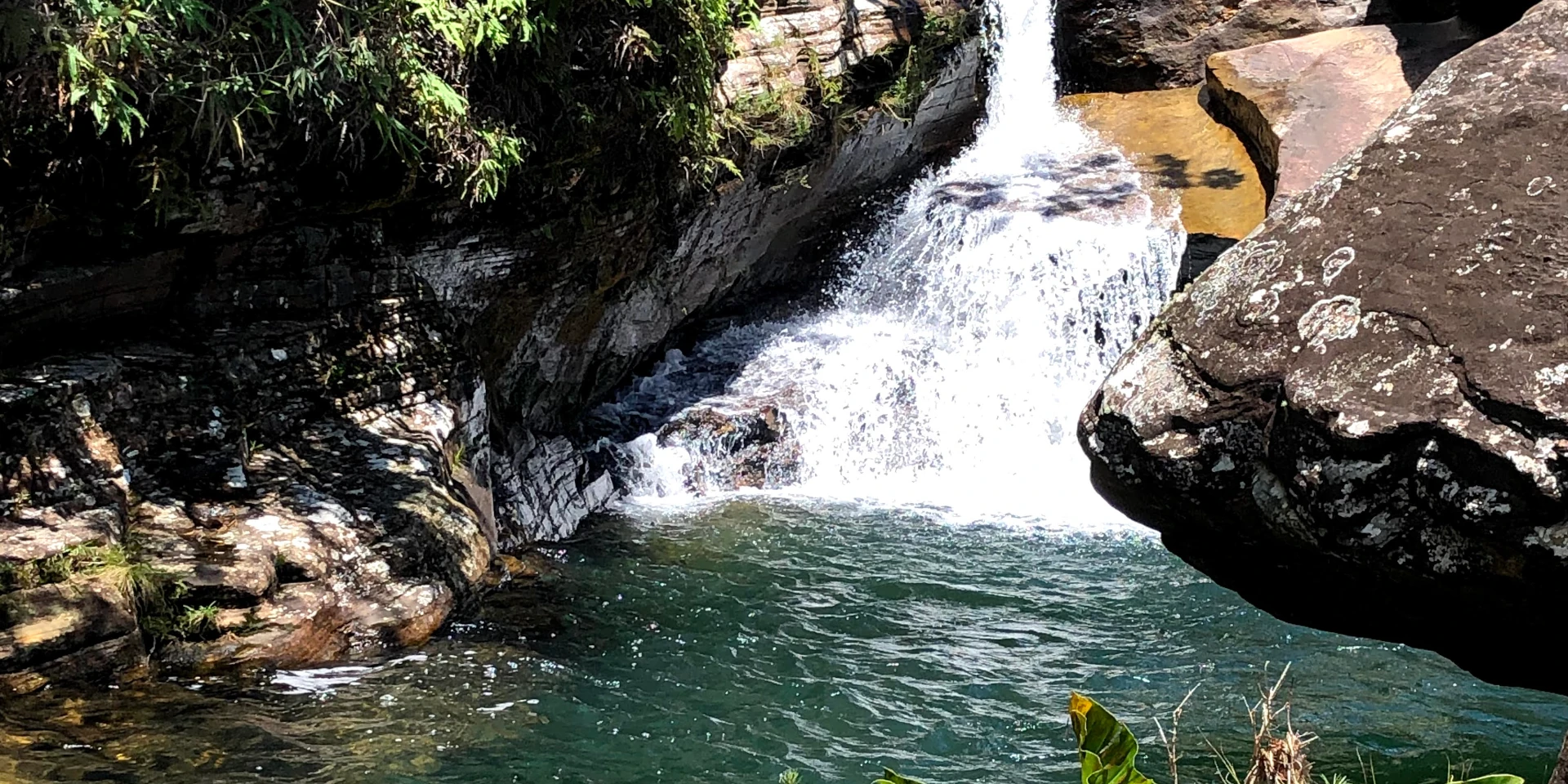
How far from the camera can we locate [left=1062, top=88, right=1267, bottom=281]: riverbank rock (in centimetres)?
1050

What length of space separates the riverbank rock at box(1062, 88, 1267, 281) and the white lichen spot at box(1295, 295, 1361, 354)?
23.9ft

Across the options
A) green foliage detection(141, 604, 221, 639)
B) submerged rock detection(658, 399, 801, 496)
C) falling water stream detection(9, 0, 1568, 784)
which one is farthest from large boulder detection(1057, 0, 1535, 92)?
green foliage detection(141, 604, 221, 639)

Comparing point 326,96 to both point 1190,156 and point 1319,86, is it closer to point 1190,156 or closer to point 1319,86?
point 1190,156

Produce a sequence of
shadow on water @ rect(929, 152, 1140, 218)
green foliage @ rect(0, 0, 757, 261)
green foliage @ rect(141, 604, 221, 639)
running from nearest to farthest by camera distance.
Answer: green foliage @ rect(0, 0, 757, 261) < green foliage @ rect(141, 604, 221, 639) < shadow on water @ rect(929, 152, 1140, 218)

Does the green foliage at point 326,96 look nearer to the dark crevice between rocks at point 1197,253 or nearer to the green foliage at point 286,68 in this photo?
the green foliage at point 286,68

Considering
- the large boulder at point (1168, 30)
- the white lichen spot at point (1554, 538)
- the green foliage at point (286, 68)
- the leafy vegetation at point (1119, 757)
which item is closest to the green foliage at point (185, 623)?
the green foliage at point (286, 68)

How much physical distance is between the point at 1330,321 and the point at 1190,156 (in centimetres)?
947

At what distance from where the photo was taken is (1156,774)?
5035 millimetres

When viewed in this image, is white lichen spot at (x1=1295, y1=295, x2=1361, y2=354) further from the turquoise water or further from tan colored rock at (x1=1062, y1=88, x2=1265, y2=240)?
tan colored rock at (x1=1062, y1=88, x2=1265, y2=240)

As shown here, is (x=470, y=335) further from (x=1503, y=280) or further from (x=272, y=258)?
(x=1503, y=280)

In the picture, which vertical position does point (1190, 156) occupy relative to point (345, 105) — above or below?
below

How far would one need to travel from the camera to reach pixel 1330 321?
3.14m

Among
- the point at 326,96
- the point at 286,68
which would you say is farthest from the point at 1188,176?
the point at 286,68

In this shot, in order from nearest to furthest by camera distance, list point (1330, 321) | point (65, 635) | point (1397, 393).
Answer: point (1397, 393) < point (1330, 321) < point (65, 635)
